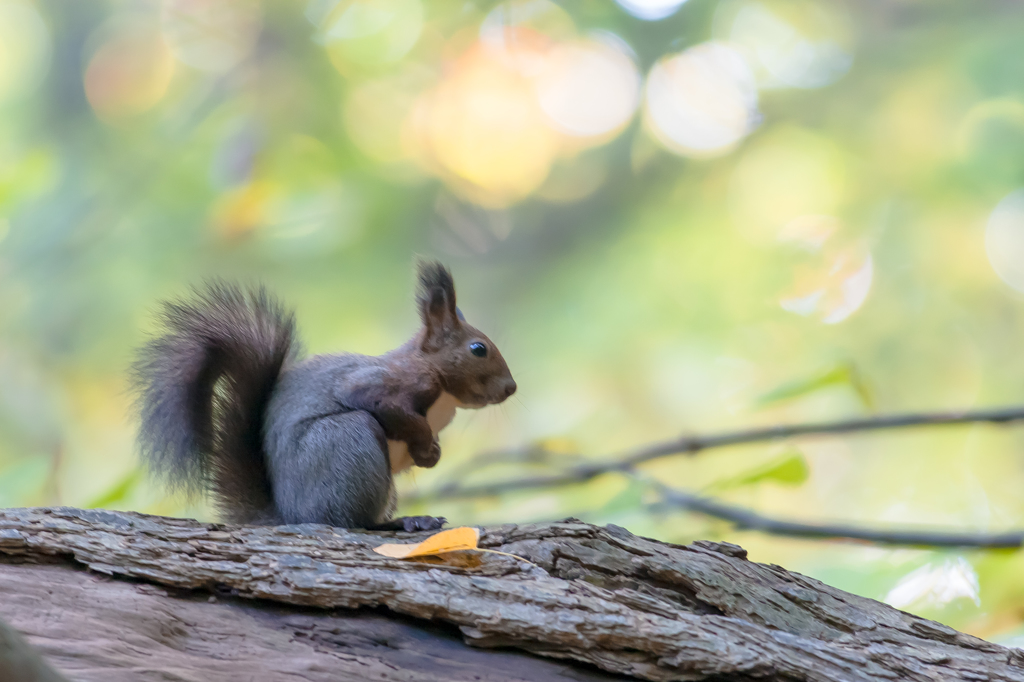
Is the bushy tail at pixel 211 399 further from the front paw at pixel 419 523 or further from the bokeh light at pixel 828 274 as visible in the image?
the bokeh light at pixel 828 274

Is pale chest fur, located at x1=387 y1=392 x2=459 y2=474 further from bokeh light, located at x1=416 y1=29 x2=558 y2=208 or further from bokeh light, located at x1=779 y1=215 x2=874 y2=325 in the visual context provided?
bokeh light, located at x1=416 y1=29 x2=558 y2=208

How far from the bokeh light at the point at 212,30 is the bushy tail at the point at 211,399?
12.6 feet

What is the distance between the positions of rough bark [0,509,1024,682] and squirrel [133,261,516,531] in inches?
6.4

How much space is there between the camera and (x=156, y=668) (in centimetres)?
133

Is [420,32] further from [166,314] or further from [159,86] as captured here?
[166,314]

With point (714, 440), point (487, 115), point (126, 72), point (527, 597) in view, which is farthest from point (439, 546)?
point (126, 72)

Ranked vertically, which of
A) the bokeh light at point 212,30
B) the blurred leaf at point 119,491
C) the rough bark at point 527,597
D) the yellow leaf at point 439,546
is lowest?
the rough bark at point 527,597

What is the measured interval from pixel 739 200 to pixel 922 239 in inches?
45.3

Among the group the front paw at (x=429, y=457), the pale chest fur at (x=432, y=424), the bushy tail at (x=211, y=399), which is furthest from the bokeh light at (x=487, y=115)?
the front paw at (x=429, y=457)

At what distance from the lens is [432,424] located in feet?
7.29

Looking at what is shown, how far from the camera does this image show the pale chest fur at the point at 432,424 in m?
2.03

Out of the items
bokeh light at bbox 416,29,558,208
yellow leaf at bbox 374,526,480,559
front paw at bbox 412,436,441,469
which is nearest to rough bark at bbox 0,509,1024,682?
yellow leaf at bbox 374,526,480,559

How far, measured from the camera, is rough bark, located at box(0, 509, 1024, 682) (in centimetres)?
150

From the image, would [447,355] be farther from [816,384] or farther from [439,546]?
[816,384]
